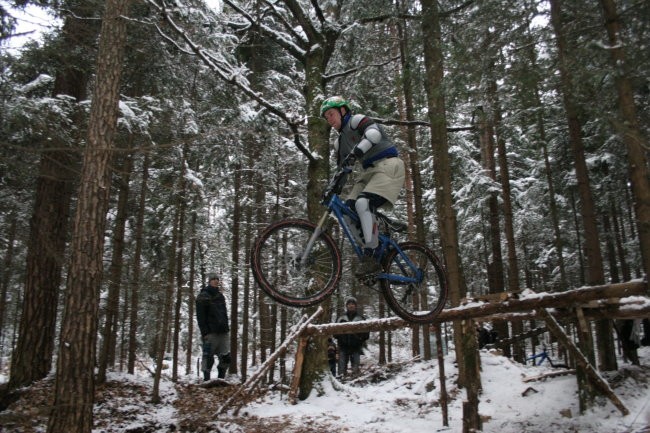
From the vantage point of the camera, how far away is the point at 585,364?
24.6 ft

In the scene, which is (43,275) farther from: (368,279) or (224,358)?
(368,279)

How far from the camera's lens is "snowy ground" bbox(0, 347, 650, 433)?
748 cm

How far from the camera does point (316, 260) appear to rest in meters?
5.27

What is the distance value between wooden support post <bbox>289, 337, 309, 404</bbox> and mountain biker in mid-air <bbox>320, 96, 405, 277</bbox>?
5005mm

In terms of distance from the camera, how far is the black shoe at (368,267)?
5301mm

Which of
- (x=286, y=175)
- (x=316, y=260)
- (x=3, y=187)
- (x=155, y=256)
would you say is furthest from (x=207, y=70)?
(x=155, y=256)

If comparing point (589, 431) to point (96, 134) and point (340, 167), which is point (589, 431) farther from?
point (96, 134)

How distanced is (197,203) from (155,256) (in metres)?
5.68

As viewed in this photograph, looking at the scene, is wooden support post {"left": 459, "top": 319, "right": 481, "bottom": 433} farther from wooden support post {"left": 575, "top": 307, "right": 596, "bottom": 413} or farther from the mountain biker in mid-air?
the mountain biker in mid-air

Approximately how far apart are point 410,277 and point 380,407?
4.78 metres

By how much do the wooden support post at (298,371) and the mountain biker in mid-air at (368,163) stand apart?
501 cm

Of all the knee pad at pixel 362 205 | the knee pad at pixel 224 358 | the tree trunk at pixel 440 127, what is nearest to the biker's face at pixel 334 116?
the knee pad at pixel 362 205

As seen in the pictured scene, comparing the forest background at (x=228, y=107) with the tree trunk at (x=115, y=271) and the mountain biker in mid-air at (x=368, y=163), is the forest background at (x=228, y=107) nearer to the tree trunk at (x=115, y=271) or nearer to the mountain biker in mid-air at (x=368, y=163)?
the tree trunk at (x=115, y=271)

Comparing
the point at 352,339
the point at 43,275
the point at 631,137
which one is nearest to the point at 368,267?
the point at 631,137
